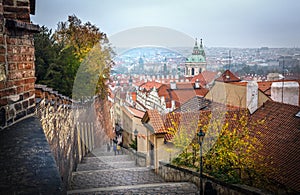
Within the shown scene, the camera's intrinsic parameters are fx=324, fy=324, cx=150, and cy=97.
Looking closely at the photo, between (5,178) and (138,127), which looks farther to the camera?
(138,127)

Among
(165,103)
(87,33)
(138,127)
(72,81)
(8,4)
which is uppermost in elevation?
(87,33)

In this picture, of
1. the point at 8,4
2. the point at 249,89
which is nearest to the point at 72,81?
the point at 249,89

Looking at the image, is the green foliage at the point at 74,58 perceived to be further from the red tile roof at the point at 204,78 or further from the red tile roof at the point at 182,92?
A: the red tile roof at the point at 204,78

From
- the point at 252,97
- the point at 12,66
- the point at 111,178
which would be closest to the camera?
the point at 12,66

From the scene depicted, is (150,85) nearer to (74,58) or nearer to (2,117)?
(74,58)

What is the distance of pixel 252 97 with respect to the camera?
13.1 metres

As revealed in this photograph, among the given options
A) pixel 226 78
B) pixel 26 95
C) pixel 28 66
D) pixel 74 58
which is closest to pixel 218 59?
pixel 74 58

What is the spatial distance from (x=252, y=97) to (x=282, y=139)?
14.4ft

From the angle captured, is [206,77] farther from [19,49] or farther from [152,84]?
[19,49]

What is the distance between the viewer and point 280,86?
44.1 ft

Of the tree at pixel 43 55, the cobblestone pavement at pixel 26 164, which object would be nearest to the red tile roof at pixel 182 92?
the tree at pixel 43 55

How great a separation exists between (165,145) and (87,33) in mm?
9418

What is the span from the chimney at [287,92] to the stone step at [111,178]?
21.9ft

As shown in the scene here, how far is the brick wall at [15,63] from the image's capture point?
1.92m
